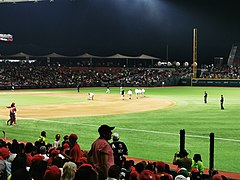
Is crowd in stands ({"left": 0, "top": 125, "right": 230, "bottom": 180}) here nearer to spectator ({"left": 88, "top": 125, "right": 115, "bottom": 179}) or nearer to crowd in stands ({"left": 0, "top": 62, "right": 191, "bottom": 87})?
spectator ({"left": 88, "top": 125, "right": 115, "bottom": 179})

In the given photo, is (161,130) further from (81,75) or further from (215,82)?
(81,75)

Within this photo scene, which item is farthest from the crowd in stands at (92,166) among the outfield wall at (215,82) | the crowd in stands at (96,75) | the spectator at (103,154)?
the outfield wall at (215,82)

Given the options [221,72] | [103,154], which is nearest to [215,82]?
[221,72]

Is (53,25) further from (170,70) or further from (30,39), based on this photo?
(170,70)

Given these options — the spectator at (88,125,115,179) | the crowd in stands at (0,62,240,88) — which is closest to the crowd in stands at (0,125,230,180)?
the spectator at (88,125,115,179)

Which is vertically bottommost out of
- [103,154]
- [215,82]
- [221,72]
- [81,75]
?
[103,154]

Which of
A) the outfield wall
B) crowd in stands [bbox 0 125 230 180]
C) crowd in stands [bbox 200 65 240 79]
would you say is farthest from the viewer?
crowd in stands [bbox 200 65 240 79]

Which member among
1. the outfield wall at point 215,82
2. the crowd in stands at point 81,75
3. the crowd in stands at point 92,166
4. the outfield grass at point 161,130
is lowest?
the outfield grass at point 161,130

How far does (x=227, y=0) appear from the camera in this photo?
3078 inches

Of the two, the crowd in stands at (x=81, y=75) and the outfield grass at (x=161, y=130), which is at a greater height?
the crowd in stands at (x=81, y=75)

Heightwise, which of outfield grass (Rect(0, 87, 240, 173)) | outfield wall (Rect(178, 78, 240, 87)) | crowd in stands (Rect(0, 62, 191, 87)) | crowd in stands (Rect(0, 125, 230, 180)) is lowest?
outfield grass (Rect(0, 87, 240, 173))

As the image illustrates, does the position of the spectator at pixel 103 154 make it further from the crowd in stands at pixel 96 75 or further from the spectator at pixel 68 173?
the crowd in stands at pixel 96 75

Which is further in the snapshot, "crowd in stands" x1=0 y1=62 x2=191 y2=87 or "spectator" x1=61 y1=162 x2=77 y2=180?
"crowd in stands" x1=0 y1=62 x2=191 y2=87

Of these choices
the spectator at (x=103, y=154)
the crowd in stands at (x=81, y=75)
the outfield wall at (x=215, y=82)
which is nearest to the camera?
the spectator at (x=103, y=154)
